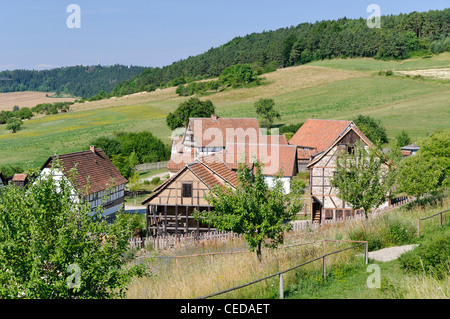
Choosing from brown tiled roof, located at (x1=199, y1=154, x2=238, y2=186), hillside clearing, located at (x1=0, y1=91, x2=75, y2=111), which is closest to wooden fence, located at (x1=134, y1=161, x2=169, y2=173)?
brown tiled roof, located at (x1=199, y1=154, x2=238, y2=186)

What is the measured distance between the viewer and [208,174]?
31.3 metres

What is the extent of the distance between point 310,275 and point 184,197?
1820 cm

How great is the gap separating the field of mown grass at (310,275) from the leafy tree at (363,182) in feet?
11.8

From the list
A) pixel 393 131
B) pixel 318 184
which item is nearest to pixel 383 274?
pixel 318 184

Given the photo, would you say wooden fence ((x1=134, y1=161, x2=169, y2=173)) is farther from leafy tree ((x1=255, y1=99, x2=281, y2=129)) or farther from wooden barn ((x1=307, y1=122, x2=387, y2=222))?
wooden barn ((x1=307, y1=122, x2=387, y2=222))

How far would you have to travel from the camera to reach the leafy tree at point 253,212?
607 inches

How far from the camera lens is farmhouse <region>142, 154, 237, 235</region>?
30.3 metres

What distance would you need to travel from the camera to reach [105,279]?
10078mm

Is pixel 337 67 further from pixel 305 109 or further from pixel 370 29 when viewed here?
pixel 305 109

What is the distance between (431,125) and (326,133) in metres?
26.0

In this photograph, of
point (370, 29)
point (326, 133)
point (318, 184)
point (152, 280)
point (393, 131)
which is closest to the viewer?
point (152, 280)

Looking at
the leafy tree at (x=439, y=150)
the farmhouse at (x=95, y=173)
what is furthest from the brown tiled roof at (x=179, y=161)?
the leafy tree at (x=439, y=150)

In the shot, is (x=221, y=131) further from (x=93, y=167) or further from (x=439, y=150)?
(x=439, y=150)

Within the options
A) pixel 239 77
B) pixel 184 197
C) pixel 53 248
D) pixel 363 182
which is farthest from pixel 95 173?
pixel 239 77
